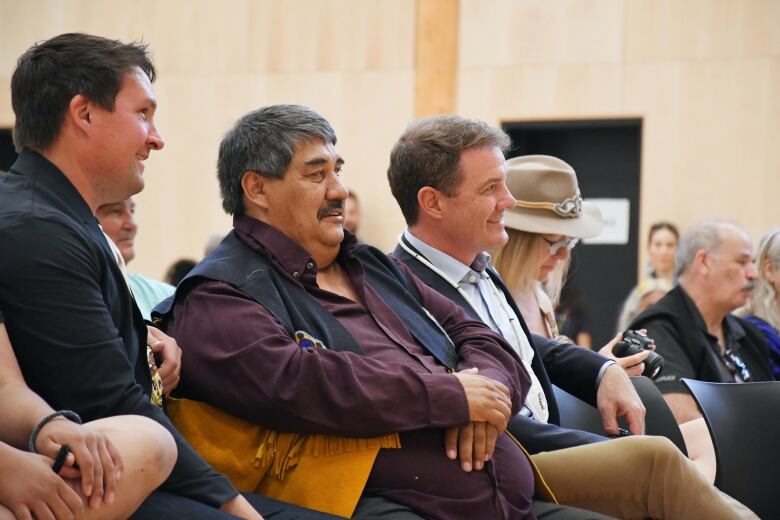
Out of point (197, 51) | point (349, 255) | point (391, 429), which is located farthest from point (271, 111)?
point (197, 51)

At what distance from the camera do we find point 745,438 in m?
3.25

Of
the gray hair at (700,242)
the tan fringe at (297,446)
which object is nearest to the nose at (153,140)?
the tan fringe at (297,446)

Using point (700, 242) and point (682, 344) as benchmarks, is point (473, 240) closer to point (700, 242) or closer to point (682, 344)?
point (682, 344)

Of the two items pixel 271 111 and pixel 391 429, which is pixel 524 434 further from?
pixel 271 111

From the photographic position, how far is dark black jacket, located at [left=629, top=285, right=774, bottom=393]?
416 cm

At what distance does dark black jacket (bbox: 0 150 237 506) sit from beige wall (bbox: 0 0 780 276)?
6.15 meters

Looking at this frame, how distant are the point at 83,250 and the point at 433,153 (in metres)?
1.41

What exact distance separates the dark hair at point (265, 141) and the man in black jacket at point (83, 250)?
1.15ft

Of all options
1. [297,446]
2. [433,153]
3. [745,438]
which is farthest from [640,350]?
[297,446]

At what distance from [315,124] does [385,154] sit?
571 centimetres

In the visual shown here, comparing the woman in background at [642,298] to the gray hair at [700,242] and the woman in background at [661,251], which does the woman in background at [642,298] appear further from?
the gray hair at [700,242]

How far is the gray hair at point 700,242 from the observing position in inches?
185

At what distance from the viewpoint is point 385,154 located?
832 centimetres

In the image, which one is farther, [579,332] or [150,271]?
[150,271]
